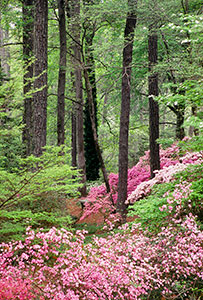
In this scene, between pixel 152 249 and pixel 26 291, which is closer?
pixel 26 291

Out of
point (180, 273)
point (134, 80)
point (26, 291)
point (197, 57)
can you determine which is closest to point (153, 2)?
point (197, 57)

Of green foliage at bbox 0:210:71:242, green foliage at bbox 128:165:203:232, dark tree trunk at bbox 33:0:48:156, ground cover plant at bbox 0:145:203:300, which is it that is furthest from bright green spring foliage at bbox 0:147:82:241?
dark tree trunk at bbox 33:0:48:156

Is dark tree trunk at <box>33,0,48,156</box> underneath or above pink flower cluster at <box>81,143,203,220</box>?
above

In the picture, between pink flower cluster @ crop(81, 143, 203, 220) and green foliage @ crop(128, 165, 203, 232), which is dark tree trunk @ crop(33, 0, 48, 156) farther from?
green foliage @ crop(128, 165, 203, 232)

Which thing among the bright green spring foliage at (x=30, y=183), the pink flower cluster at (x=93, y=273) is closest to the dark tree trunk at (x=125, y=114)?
the bright green spring foliage at (x=30, y=183)

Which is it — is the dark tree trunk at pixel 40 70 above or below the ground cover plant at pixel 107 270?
above

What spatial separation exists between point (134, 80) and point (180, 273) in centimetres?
948

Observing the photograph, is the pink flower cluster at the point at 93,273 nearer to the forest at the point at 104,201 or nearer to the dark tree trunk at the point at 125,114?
the forest at the point at 104,201

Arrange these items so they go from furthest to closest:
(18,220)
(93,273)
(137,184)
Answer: (137,184), (18,220), (93,273)

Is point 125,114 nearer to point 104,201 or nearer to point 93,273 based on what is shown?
point 104,201

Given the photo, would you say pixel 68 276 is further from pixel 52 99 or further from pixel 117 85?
pixel 52 99

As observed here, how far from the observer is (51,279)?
3.65 metres

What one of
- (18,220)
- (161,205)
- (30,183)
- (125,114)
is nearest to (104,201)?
(125,114)

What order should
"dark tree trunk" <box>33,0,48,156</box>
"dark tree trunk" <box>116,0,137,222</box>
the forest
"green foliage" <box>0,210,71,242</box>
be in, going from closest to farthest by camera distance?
the forest
"green foliage" <box>0,210,71,242</box>
"dark tree trunk" <box>33,0,48,156</box>
"dark tree trunk" <box>116,0,137,222</box>
